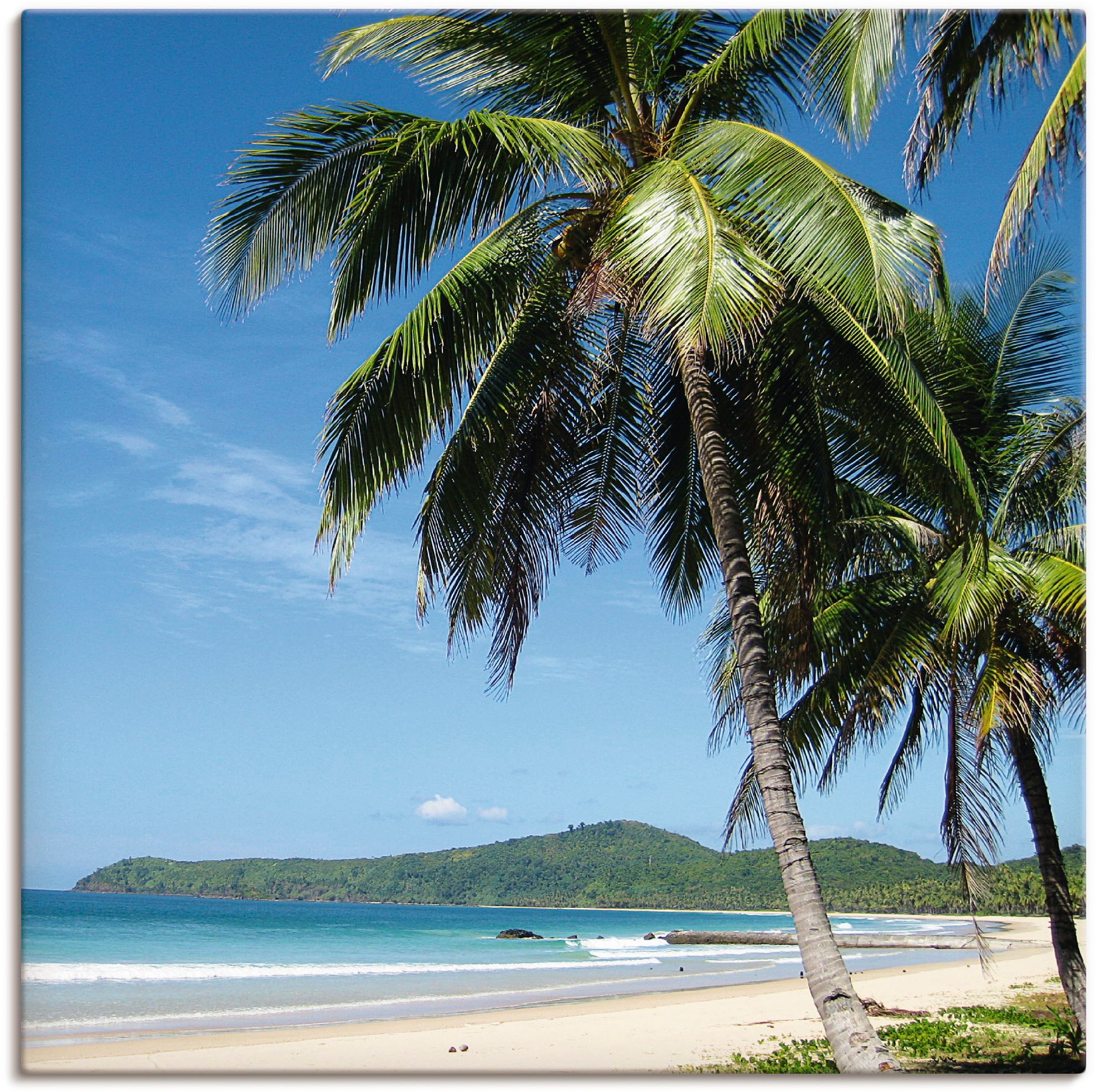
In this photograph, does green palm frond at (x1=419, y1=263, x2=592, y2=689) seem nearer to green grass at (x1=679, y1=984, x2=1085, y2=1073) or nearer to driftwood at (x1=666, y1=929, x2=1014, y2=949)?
green grass at (x1=679, y1=984, x2=1085, y2=1073)

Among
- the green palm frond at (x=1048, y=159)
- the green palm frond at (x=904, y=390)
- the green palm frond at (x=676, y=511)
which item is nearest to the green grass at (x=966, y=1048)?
the green palm frond at (x=904, y=390)

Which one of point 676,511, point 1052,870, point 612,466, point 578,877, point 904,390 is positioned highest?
point 612,466

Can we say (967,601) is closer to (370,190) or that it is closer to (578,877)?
(370,190)

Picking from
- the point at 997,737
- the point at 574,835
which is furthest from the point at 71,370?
the point at 574,835

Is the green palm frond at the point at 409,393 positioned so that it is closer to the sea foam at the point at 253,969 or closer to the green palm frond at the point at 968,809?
the green palm frond at the point at 968,809

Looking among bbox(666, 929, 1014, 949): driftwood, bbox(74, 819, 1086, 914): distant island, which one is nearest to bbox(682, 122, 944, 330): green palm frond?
bbox(74, 819, 1086, 914): distant island

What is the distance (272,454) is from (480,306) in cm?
179

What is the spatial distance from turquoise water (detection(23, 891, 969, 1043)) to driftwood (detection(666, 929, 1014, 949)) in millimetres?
1283

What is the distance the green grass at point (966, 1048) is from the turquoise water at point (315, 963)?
4.49m

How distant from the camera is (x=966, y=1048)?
6719 mm

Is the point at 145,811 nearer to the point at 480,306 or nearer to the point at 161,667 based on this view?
the point at 161,667

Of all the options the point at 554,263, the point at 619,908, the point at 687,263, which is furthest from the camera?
the point at 619,908

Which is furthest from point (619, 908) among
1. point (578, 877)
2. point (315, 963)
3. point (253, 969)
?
point (253, 969)

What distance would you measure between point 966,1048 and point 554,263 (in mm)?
5910
